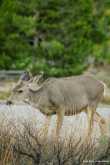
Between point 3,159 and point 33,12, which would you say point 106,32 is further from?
point 3,159

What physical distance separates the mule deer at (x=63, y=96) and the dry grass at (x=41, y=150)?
3792mm

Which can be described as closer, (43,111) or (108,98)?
(43,111)

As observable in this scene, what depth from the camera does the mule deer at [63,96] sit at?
18.1 m

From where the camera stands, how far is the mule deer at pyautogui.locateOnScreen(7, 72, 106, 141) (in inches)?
712

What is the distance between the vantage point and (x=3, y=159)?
13117mm

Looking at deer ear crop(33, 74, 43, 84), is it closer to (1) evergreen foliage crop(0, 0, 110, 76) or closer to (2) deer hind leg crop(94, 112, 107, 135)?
(2) deer hind leg crop(94, 112, 107, 135)

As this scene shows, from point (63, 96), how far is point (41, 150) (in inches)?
217

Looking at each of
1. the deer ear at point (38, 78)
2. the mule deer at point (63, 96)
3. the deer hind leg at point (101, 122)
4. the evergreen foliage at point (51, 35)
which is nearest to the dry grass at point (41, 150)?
the mule deer at point (63, 96)

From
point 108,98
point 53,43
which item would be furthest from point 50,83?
point 53,43

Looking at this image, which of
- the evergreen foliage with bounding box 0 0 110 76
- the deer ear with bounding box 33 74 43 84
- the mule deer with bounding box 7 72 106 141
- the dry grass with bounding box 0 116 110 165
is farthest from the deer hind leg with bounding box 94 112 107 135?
the evergreen foliage with bounding box 0 0 110 76

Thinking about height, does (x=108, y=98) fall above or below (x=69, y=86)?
below

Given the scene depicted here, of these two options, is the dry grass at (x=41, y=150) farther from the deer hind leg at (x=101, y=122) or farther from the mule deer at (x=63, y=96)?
the deer hind leg at (x=101, y=122)

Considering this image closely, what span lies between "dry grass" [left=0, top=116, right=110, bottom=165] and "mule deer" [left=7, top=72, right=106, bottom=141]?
379 centimetres

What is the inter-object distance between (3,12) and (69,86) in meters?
24.1
